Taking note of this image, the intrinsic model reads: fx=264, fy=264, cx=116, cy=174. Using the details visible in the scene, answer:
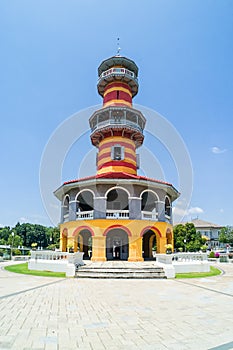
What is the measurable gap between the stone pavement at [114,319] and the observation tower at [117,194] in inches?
357

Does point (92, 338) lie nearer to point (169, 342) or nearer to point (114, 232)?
point (169, 342)

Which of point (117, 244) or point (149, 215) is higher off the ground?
point (149, 215)

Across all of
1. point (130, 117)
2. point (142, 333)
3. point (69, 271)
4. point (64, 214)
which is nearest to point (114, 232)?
point (64, 214)

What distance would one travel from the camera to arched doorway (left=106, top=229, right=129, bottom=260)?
23652 mm

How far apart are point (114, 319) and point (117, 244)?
17.5 m

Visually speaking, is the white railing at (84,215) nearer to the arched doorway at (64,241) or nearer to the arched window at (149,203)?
the arched doorway at (64,241)

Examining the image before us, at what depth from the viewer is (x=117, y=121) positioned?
85.4 ft

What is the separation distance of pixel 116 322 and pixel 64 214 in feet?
63.7

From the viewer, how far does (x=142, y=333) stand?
579 centimetres

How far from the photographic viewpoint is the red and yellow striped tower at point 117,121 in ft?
84.7

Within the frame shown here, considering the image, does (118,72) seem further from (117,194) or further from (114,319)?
(114,319)

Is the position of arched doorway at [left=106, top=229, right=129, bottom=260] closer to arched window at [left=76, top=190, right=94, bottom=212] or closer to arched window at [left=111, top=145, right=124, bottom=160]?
arched window at [left=76, top=190, right=94, bottom=212]

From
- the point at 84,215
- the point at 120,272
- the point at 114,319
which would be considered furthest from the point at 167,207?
the point at 114,319

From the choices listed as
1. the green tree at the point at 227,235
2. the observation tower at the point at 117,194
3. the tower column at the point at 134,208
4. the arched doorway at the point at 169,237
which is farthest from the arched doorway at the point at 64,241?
the green tree at the point at 227,235
